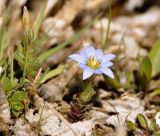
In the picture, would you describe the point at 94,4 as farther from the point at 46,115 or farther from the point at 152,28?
the point at 46,115

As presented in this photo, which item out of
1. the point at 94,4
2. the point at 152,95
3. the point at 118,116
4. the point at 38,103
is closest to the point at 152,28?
the point at 94,4

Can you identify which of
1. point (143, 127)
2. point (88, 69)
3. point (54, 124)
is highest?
point (88, 69)

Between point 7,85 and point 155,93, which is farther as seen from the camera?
point 155,93

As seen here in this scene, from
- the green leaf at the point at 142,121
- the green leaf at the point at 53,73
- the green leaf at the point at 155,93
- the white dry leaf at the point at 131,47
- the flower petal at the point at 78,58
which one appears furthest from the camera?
the white dry leaf at the point at 131,47

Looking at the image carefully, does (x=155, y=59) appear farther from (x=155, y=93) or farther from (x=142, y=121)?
(x=142, y=121)

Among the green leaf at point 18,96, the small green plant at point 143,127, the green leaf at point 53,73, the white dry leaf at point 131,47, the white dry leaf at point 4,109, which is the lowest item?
the small green plant at point 143,127

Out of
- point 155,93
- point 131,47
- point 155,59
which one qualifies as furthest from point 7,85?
point 131,47

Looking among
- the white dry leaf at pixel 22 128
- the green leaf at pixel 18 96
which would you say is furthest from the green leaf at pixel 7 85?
the white dry leaf at pixel 22 128

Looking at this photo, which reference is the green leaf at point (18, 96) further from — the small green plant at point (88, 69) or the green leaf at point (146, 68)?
the green leaf at point (146, 68)
